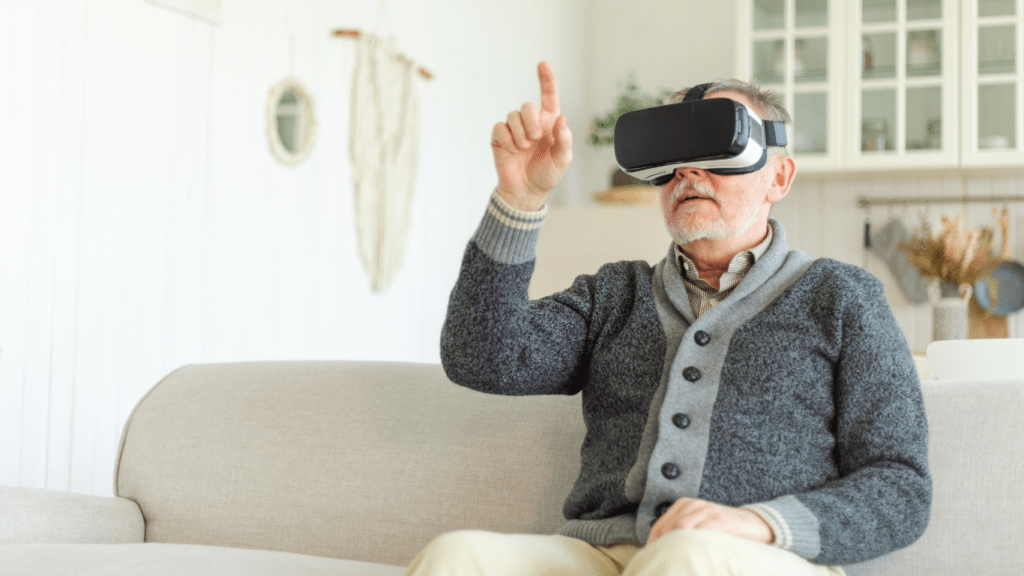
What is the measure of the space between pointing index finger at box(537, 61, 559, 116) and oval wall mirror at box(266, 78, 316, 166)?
1590 mm

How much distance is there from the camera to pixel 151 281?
2156 millimetres

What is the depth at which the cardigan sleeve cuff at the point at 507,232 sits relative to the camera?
3.48 feet

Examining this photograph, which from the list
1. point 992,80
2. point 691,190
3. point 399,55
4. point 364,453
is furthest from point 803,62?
point 364,453

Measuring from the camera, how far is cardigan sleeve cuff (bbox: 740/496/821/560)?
0.93 metres

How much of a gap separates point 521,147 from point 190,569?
70 centimetres

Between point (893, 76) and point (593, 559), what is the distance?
9.55 feet

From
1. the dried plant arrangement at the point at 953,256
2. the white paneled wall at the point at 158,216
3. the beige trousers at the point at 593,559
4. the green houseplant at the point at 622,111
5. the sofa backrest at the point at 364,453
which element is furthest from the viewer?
the green houseplant at the point at 622,111

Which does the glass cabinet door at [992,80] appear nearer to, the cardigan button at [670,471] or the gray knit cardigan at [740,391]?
the gray knit cardigan at [740,391]

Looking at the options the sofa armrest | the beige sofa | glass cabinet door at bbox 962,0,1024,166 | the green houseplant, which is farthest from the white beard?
glass cabinet door at bbox 962,0,1024,166

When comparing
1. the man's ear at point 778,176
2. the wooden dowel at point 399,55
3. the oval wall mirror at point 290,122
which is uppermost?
the wooden dowel at point 399,55

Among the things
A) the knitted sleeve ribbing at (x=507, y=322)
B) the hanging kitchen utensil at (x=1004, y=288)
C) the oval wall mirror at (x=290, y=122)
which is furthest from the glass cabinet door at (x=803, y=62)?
the knitted sleeve ribbing at (x=507, y=322)

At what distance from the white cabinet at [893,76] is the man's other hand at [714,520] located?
2.79m

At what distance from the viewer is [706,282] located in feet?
3.99

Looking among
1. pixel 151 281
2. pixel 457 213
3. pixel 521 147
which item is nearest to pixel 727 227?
pixel 521 147
